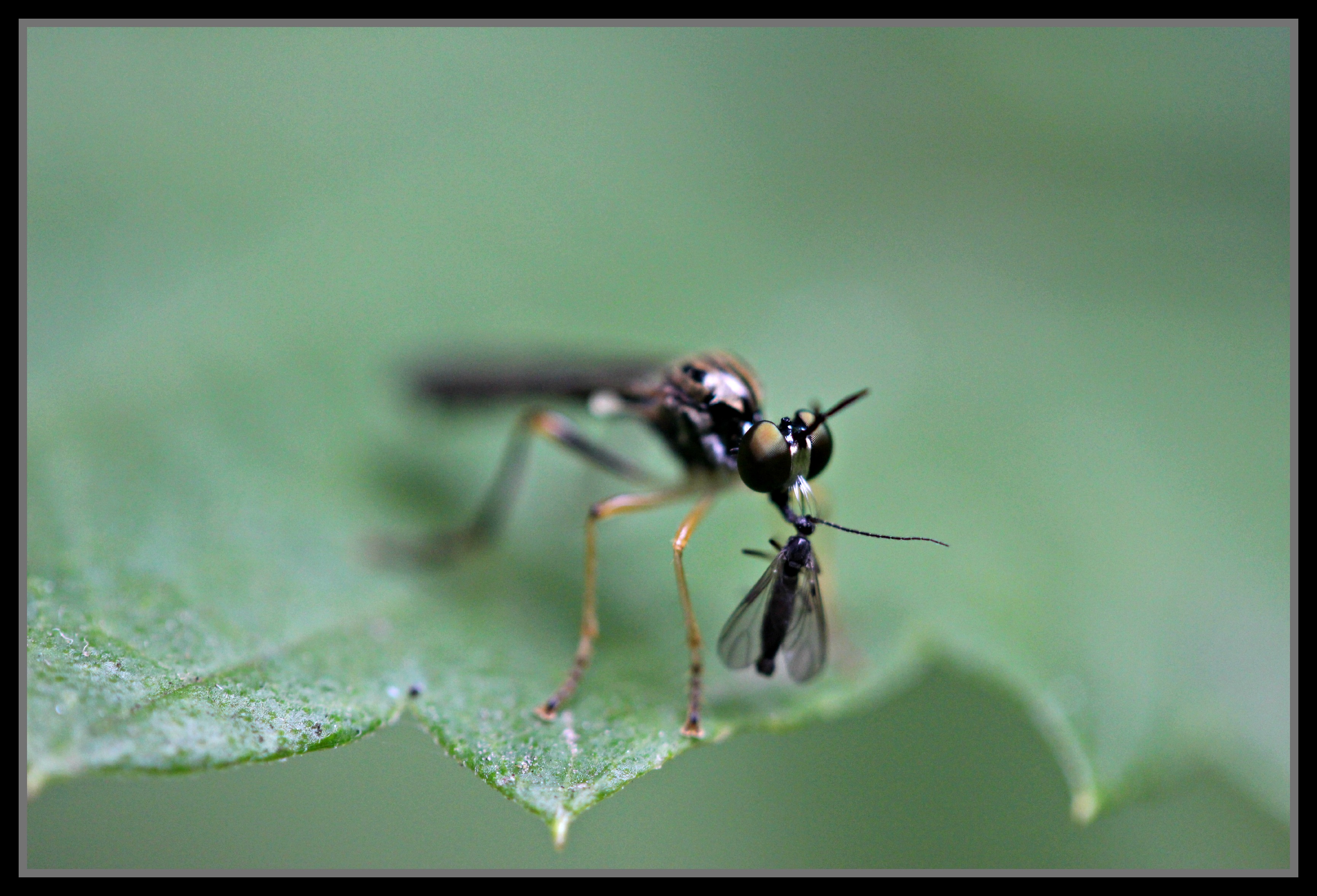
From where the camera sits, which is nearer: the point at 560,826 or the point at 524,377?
the point at 560,826

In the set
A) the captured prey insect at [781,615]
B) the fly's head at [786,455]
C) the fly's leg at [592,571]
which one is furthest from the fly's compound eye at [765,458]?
the fly's leg at [592,571]

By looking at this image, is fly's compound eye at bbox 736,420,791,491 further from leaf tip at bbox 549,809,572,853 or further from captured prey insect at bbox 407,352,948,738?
leaf tip at bbox 549,809,572,853

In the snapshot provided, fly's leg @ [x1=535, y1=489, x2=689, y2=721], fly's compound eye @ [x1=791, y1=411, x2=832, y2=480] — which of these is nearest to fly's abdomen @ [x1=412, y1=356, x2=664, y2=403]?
fly's leg @ [x1=535, y1=489, x2=689, y2=721]

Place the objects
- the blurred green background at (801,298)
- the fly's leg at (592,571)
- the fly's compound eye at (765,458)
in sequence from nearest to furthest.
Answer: the fly's compound eye at (765,458) < the fly's leg at (592,571) < the blurred green background at (801,298)

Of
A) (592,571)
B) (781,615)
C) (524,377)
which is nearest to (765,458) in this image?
(781,615)

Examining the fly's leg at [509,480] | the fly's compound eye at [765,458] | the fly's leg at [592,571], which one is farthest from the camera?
the fly's leg at [509,480]

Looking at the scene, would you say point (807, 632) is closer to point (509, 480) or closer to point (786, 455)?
point (786, 455)

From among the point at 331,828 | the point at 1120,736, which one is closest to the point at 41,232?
the point at 331,828

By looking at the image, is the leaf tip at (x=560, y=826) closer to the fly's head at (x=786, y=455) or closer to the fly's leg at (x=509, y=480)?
the fly's head at (x=786, y=455)
